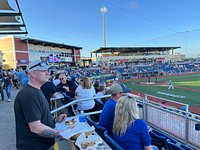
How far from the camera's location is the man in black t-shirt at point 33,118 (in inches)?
61.5

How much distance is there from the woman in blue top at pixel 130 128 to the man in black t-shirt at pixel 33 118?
2.47ft

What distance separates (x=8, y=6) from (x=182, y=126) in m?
6.87

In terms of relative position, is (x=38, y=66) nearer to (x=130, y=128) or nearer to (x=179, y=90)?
(x=130, y=128)

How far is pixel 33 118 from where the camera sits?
5.07 feet

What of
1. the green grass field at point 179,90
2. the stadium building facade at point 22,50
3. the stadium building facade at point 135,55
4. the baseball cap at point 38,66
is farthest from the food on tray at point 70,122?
the stadium building facade at point 135,55

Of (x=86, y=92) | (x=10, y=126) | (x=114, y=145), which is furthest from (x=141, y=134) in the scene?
(x=10, y=126)

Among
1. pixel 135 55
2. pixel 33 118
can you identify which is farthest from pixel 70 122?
pixel 135 55

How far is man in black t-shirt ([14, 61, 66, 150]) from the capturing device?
5.13ft

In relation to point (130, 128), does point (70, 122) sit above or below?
below

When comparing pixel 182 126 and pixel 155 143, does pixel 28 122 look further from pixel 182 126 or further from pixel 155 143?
pixel 182 126

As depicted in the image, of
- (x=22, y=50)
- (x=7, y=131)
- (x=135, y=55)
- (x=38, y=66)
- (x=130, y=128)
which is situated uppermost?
(x=135, y=55)

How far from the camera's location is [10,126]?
4.63 m

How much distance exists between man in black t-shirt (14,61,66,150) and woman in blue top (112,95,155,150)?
753 mm

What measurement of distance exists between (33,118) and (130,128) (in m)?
1.08
